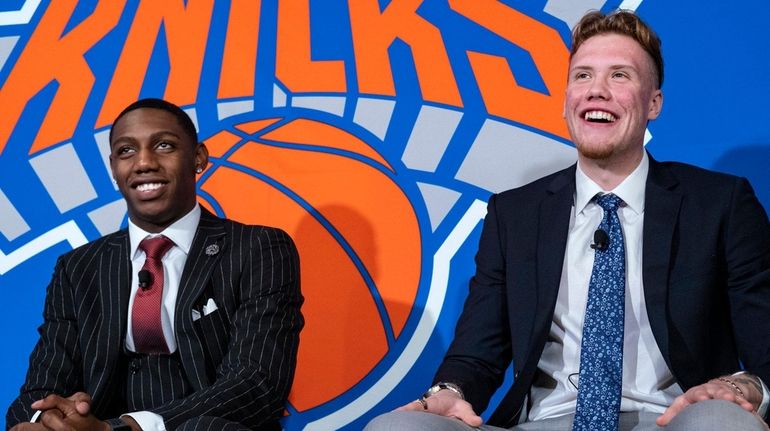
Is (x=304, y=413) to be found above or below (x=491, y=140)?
below

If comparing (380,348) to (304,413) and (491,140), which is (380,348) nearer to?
(304,413)

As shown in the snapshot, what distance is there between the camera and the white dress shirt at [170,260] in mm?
2584

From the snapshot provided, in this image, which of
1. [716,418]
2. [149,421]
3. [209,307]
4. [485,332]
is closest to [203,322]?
[209,307]

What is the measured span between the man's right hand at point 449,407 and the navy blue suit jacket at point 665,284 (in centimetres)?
12

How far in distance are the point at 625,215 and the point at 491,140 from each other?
911mm

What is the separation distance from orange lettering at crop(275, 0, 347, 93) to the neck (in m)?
1.15

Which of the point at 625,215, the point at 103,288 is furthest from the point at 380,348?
the point at 625,215

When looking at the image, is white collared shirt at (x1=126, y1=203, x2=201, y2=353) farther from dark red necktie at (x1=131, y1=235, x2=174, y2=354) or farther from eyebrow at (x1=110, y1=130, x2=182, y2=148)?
eyebrow at (x1=110, y1=130, x2=182, y2=148)

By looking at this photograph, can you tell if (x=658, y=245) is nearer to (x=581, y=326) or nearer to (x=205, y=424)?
(x=581, y=326)

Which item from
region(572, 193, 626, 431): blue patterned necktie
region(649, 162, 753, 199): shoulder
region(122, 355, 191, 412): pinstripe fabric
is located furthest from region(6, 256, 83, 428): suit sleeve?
region(649, 162, 753, 199): shoulder

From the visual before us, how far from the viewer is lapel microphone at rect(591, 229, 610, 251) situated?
2.18 meters

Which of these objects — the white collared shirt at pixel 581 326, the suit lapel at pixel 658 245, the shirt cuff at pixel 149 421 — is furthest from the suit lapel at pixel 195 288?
the suit lapel at pixel 658 245

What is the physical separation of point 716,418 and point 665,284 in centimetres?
51

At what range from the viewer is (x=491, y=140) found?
3141mm
